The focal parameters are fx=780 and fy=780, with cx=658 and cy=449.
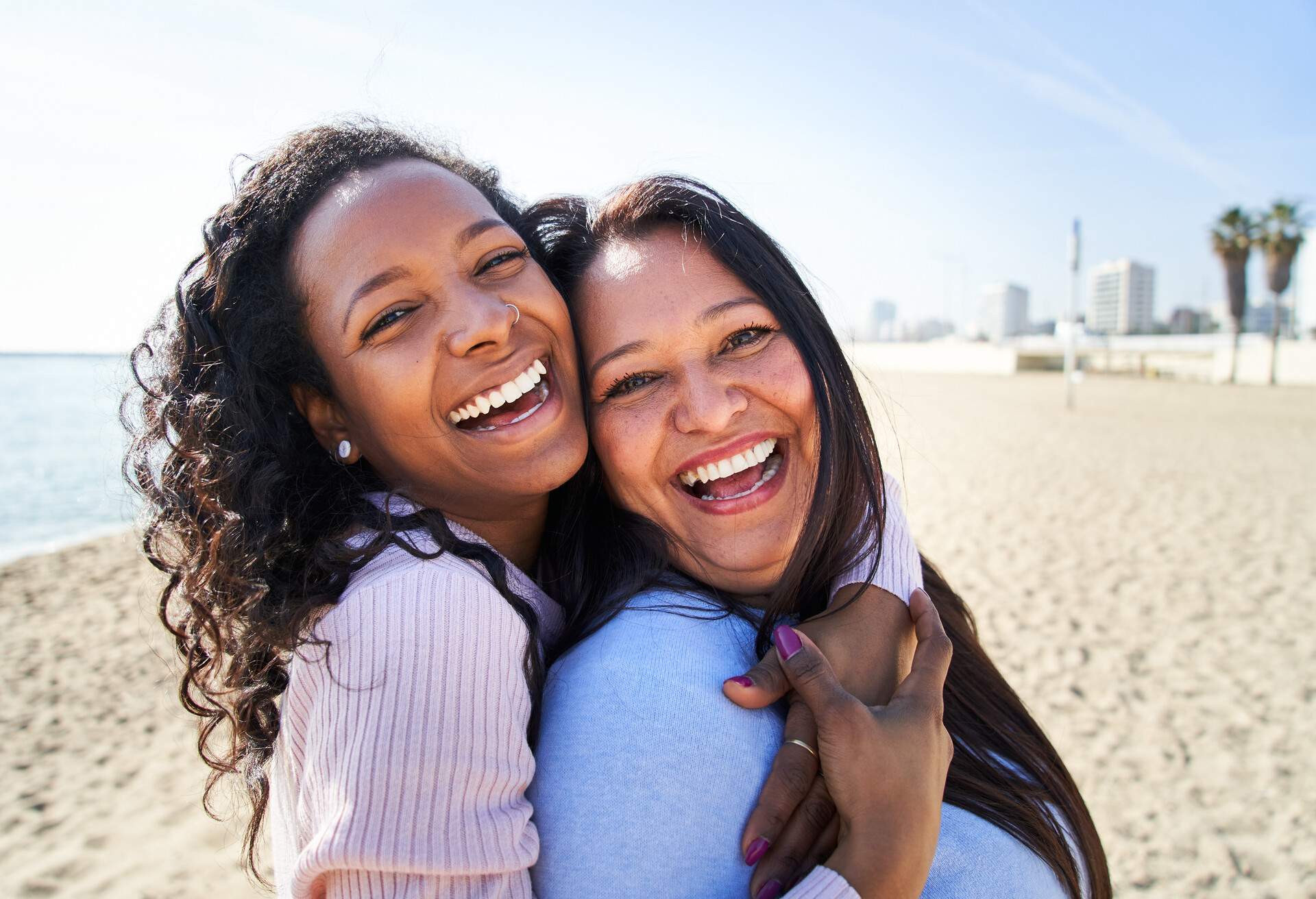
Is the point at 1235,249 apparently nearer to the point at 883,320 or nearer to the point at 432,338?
the point at 432,338

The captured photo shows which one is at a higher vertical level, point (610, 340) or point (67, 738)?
point (610, 340)

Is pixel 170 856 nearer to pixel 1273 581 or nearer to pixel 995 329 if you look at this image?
pixel 1273 581

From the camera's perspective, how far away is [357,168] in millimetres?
1975

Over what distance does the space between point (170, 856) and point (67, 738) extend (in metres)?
2.44

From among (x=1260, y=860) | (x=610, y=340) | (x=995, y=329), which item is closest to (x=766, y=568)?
(x=610, y=340)

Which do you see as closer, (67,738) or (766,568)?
(766,568)

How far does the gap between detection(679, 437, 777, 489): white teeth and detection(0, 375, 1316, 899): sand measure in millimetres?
604

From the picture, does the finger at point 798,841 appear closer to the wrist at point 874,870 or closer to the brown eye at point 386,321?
the wrist at point 874,870

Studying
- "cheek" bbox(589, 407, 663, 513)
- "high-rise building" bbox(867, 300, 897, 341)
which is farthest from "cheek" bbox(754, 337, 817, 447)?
"high-rise building" bbox(867, 300, 897, 341)

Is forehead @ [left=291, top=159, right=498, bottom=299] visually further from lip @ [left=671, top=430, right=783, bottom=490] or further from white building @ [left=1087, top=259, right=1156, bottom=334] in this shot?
white building @ [left=1087, top=259, right=1156, bottom=334]

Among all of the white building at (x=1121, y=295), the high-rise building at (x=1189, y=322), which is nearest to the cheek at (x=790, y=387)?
the high-rise building at (x=1189, y=322)

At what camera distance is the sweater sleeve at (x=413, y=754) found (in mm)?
1221

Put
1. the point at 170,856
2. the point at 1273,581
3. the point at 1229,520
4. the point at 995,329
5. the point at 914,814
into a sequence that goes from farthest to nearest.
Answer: the point at 995,329
the point at 1229,520
the point at 1273,581
the point at 170,856
the point at 914,814

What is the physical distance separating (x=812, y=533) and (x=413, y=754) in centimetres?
109
